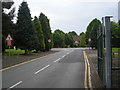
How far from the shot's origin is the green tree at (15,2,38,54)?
29.0 m

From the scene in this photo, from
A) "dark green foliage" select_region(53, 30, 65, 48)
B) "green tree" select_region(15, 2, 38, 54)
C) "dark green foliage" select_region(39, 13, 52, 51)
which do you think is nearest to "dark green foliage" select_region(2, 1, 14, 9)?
"green tree" select_region(15, 2, 38, 54)

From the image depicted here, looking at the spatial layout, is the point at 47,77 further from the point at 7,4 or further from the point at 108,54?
the point at 7,4

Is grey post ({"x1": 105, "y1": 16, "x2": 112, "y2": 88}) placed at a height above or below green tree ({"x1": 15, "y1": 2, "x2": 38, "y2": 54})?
below

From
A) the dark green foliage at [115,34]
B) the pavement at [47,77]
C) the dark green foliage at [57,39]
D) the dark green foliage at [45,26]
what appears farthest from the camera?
the dark green foliage at [57,39]

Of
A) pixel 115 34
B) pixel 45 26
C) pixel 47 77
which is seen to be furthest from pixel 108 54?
pixel 45 26

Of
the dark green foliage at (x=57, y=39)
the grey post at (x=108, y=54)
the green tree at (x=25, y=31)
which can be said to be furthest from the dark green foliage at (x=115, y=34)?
the dark green foliage at (x=57, y=39)

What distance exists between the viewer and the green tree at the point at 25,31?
2902cm

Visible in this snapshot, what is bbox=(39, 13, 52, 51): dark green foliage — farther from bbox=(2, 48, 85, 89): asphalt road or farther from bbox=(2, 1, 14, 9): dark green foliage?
bbox=(2, 48, 85, 89): asphalt road

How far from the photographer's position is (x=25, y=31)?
29.1 m

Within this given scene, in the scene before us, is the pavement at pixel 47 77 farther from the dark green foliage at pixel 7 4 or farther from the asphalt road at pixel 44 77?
the dark green foliage at pixel 7 4

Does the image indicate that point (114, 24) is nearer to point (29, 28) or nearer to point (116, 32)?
point (116, 32)

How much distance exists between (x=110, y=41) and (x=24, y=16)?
2431 cm

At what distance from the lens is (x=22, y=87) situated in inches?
315

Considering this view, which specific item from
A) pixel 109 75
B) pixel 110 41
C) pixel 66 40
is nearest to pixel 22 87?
pixel 109 75
